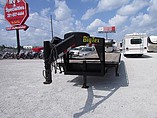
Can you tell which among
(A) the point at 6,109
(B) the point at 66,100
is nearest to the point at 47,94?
(B) the point at 66,100

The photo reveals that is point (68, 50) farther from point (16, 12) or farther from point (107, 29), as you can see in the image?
point (107, 29)

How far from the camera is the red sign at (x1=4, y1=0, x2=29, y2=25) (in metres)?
19.6

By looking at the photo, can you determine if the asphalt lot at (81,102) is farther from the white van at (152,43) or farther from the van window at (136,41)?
the white van at (152,43)

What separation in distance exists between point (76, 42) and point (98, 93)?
6.01 feet

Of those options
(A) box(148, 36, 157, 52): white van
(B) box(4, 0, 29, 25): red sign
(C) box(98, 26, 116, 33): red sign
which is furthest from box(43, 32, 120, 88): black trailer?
(C) box(98, 26, 116, 33): red sign

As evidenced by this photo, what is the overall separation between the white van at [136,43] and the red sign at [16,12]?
12665 mm

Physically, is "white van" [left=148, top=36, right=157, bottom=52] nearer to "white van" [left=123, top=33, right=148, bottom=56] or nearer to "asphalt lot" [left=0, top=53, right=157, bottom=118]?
"white van" [left=123, top=33, right=148, bottom=56]

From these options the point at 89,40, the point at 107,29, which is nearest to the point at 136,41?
the point at 89,40

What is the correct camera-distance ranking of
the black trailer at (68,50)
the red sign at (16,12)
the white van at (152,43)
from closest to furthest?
the black trailer at (68,50)
the red sign at (16,12)
the white van at (152,43)

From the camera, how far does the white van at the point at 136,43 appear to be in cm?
1570

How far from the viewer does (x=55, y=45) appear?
3.75 m

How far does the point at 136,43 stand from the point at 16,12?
49.5 feet

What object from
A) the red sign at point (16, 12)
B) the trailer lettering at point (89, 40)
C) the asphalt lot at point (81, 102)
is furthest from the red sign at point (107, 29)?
the trailer lettering at point (89, 40)

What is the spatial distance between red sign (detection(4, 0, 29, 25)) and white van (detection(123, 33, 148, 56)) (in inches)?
499
